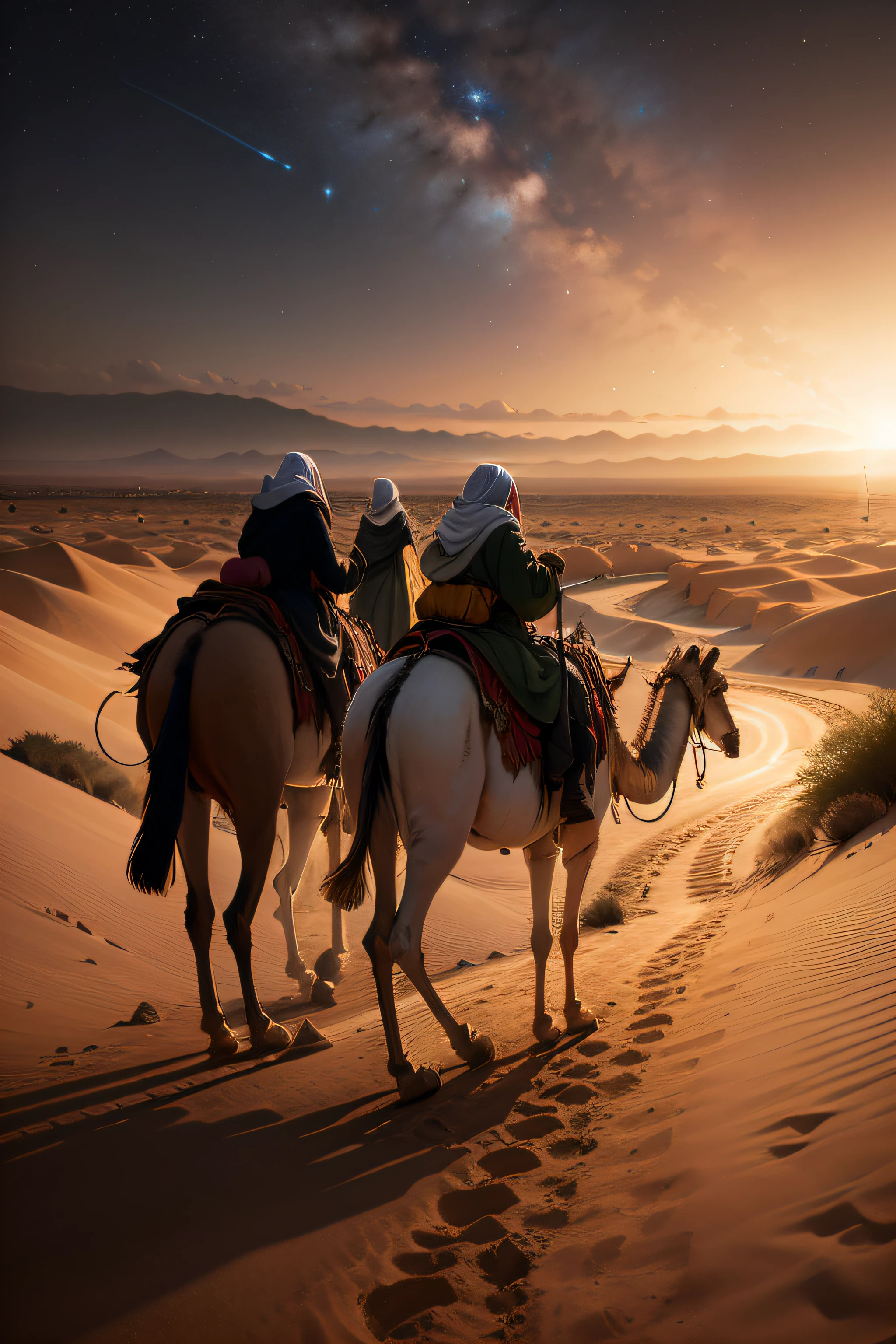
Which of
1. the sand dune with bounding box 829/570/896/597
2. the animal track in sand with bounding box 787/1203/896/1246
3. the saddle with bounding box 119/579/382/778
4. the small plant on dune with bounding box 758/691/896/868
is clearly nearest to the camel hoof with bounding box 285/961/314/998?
the saddle with bounding box 119/579/382/778

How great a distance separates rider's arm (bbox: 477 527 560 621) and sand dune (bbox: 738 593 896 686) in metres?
20.2

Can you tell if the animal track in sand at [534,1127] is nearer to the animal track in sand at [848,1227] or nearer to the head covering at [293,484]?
the animal track in sand at [848,1227]

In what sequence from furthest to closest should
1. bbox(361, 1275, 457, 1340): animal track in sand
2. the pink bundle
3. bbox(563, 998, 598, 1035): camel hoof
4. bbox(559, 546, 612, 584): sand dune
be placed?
bbox(559, 546, 612, 584): sand dune
the pink bundle
bbox(563, 998, 598, 1035): camel hoof
bbox(361, 1275, 457, 1340): animal track in sand

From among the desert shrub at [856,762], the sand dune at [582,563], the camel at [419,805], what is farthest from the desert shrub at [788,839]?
the sand dune at [582,563]

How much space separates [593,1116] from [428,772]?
6.14 feet

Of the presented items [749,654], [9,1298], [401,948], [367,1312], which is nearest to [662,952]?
[401,948]

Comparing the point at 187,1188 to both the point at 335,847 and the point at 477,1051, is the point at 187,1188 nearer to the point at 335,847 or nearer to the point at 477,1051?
the point at 477,1051

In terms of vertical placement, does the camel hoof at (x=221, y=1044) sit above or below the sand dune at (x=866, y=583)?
below

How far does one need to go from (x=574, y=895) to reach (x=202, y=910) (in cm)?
233

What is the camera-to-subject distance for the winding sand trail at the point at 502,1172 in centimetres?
238

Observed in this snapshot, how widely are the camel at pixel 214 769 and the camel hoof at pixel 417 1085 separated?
1.04 meters

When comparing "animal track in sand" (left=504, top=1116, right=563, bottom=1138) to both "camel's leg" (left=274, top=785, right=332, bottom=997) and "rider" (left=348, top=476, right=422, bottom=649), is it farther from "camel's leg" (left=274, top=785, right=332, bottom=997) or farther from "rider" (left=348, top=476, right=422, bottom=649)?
"rider" (left=348, top=476, right=422, bottom=649)

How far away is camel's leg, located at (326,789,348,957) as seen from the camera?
6559 mm

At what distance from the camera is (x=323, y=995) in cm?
580
